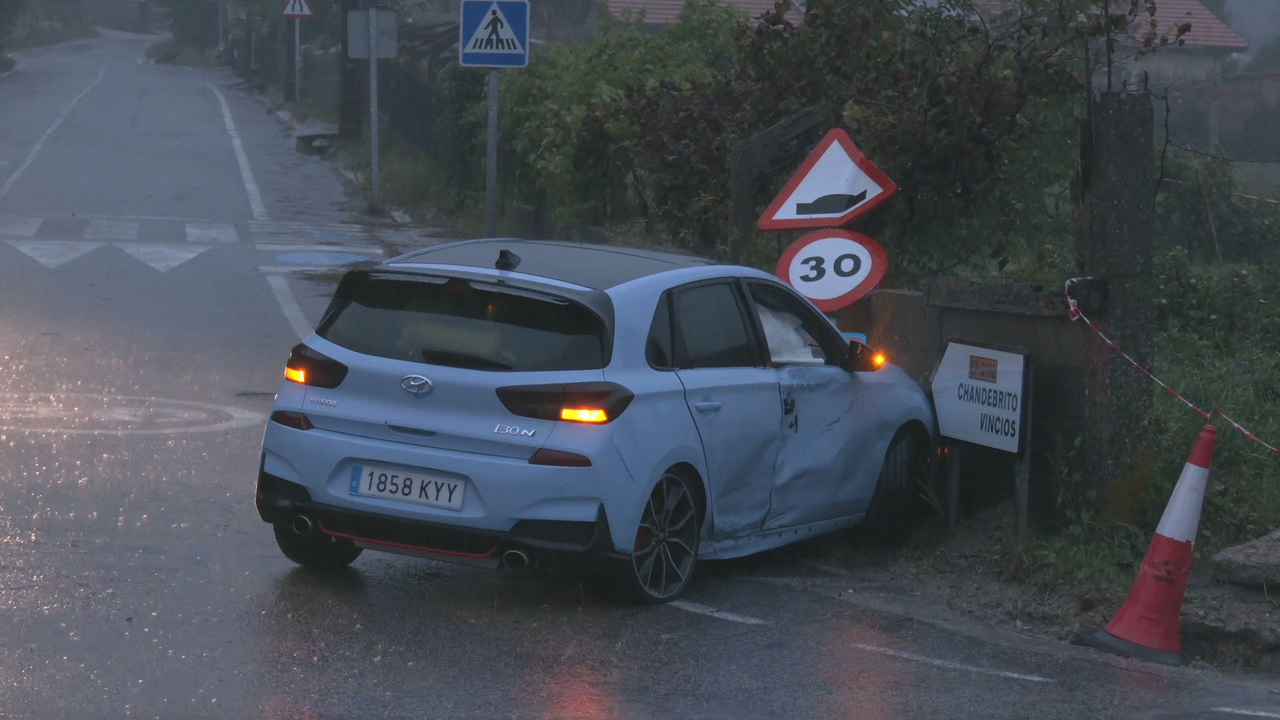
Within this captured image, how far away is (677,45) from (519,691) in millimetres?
12948

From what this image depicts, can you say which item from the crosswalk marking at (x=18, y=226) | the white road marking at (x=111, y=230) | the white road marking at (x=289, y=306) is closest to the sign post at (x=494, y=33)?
the white road marking at (x=289, y=306)

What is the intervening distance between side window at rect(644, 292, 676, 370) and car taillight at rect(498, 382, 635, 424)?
0.39m

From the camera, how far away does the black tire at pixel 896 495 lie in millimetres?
8023

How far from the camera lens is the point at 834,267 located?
924 centimetres

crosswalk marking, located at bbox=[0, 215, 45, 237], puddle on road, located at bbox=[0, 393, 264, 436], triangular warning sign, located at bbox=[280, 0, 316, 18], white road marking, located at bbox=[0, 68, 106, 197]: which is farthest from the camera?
triangular warning sign, located at bbox=[280, 0, 316, 18]

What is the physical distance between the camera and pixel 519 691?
5.55 meters

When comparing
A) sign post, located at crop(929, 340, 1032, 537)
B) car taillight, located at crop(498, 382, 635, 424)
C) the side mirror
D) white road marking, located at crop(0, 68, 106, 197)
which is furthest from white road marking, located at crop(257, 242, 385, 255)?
car taillight, located at crop(498, 382, 635, 424)

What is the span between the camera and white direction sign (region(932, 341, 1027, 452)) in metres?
7.68

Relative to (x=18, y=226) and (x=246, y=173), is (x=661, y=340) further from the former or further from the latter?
(x=246, y=173)

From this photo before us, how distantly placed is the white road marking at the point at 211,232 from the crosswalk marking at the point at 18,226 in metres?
1.81

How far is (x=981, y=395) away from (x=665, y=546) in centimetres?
209

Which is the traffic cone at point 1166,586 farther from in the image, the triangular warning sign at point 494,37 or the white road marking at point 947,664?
the triangular warning sign at point 494,37

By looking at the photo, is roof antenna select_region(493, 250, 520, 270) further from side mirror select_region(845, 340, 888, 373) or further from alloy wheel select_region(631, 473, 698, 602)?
side mirror select_region(845, 340, 888, 373)

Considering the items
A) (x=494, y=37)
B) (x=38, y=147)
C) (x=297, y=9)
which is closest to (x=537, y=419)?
(x=494, y=37)
